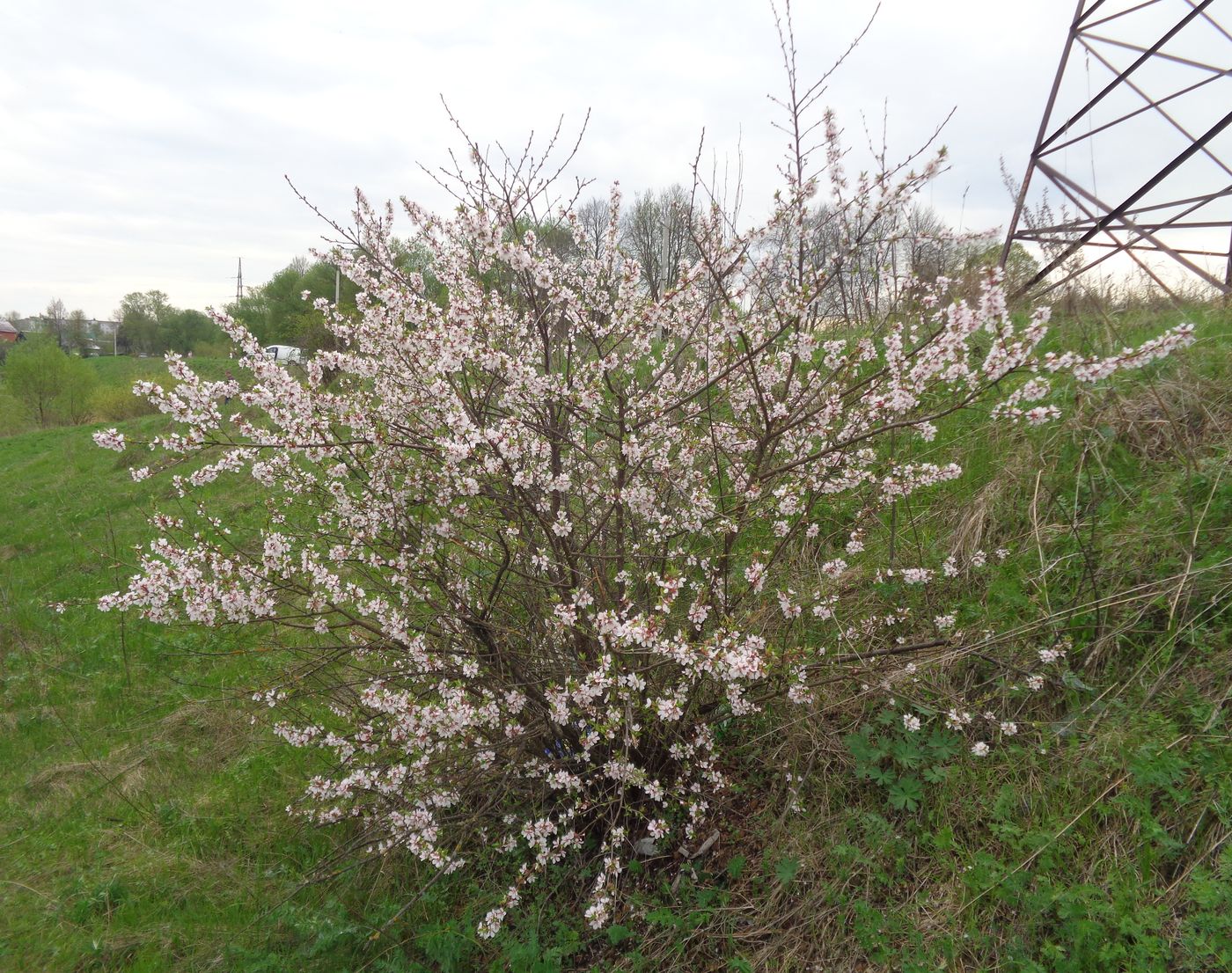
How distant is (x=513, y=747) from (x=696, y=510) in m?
1.47

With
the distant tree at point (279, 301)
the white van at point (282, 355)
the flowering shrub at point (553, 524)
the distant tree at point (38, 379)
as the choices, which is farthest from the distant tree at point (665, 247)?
the distant tree at point (38, 379)

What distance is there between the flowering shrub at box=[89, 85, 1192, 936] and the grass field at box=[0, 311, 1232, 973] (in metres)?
0.27

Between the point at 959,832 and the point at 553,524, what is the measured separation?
1981 mm

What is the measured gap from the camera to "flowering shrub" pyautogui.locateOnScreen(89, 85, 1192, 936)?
111 inches

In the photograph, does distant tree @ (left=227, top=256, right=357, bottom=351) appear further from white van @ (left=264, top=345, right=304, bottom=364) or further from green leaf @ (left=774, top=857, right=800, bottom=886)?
green leaf @ (left=774, top=857, right=800, bottom=886)

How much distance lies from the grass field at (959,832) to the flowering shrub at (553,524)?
27 cm

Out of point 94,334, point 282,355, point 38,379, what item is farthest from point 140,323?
point 282,355

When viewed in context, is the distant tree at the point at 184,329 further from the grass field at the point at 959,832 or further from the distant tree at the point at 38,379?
the grass field at the point at 959,832

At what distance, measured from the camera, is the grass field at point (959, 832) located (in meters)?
2.25

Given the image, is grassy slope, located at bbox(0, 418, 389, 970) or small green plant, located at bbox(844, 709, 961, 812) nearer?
small green plant, located at bbox(844, 709, 961, 812)

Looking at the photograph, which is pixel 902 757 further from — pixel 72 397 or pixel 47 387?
pixel 47 387

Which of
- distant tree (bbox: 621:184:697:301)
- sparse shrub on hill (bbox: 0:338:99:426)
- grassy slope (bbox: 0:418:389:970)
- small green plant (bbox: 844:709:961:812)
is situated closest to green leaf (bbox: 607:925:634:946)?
small green plant (bbox: 844:709:961:812)

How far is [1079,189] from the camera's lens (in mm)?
4996

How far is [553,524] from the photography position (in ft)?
9.50
